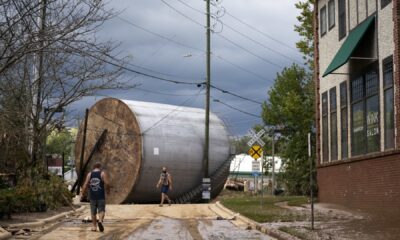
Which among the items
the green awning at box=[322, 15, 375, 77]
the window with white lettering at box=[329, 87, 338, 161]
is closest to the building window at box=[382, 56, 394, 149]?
the green awning at box=[322, 15, 375, 77]

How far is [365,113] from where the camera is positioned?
68.7 ft

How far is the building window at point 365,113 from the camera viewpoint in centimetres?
1995

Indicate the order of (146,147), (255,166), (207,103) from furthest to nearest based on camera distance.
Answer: (207,103), (146,147), (255,166)

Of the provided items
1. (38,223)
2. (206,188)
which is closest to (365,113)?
(38,223)

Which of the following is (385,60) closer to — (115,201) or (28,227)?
(28,227)

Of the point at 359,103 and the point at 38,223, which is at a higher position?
the point at 359,103

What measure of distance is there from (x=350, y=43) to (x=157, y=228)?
29.5 feet

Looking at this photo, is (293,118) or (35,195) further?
(293,118)

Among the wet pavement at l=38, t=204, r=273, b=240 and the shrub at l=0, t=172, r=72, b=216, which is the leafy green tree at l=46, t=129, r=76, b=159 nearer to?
the shrub at l=0, t=172, r=72, b=216

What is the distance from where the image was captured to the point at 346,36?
2288 cm

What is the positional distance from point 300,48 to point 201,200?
11.6m

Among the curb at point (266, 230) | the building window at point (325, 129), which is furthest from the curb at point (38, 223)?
the building window at point (325, 129)

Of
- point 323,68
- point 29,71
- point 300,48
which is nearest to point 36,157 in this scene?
point 29,71

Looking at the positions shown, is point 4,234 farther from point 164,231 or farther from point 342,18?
point 342,18
